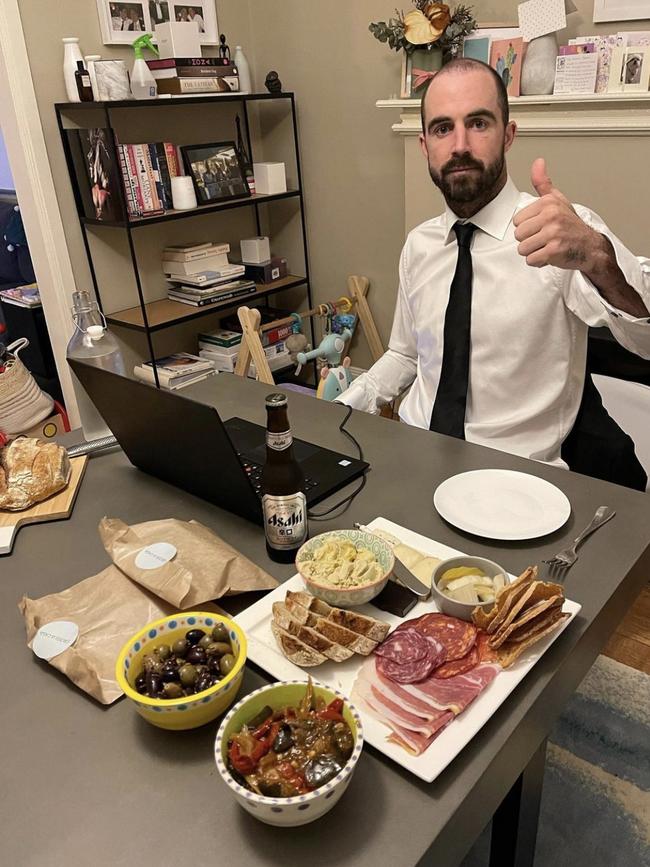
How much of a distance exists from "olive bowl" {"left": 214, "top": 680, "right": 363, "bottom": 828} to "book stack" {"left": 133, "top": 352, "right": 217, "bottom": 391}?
2393 millimetres

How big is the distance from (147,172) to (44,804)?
2574mm

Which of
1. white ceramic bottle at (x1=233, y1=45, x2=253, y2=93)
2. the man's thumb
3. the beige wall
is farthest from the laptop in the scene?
white ceramic bottle at (x1=233, y1=45, x2=253, y2=93)

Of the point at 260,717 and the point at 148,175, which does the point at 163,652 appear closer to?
the point at 260,717

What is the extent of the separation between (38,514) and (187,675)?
0.54 metres

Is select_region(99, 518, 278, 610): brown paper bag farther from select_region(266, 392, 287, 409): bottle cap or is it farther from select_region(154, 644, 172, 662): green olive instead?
select_region(266, 392, 287, 409): bottle cap

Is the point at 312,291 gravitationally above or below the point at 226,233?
below

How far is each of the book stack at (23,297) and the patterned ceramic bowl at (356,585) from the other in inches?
112

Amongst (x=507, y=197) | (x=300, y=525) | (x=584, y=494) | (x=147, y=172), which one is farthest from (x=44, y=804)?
(x=147, y=172)

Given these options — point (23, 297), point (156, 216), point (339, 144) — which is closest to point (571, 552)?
point (156, 216)

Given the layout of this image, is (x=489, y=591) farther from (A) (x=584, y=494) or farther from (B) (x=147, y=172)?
(B) (x=147, y=172)

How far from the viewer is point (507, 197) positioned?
5.08 ft

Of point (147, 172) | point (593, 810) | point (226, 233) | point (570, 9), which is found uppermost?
point (570, 9)

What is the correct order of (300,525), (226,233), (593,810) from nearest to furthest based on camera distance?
(300,525), (593,810), (226,233)

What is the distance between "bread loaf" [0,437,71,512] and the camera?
1.16 m
